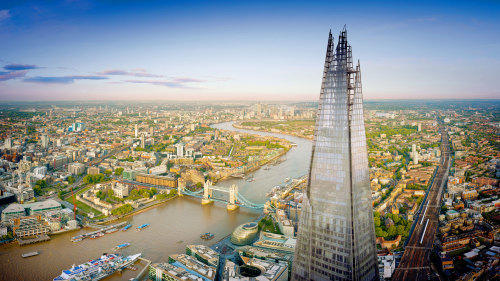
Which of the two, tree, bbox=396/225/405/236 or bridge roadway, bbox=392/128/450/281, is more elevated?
tree, bbox=396/225/405/236

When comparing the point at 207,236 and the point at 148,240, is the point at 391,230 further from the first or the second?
the point at 148,240

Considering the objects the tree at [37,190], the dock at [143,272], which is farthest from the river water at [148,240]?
the tree at [37,190]

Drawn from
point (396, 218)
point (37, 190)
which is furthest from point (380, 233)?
point (37, 190)

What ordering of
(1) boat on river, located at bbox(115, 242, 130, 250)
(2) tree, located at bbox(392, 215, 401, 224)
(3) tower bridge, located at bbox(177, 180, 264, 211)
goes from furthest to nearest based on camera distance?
1. (3) tower bridge, located at bbox(177, 180, 264, 211)
2. (2) tree, located at bbox(392, 215, 401, 224)
3. (1) boat on river, located at bbox(115, 242, 130, 250)

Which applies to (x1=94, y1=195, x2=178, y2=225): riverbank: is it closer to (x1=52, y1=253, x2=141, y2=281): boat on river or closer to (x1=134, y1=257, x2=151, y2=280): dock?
(x1=52, y1=253, x2=141, y2=281): boat on river

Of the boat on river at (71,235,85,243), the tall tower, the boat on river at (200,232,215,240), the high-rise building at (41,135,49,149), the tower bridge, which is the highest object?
the tall tower

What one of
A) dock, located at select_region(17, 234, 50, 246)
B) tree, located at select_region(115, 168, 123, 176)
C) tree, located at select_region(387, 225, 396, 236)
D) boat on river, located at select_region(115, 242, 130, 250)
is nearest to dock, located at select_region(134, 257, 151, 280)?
boat on river, located at select_region(115, 242, 130, 250)

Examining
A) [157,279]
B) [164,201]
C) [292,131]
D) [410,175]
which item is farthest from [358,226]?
[292,131]
